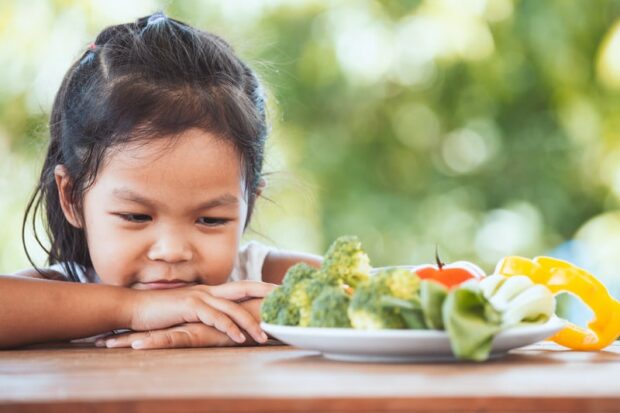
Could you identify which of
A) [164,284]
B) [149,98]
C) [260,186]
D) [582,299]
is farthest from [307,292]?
[260,186]

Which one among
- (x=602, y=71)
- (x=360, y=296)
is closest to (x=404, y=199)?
(x=602, y=71)

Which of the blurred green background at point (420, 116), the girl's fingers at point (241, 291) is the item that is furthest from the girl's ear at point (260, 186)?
the blurred green background at point (420, 116)

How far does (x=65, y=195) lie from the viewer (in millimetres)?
1947

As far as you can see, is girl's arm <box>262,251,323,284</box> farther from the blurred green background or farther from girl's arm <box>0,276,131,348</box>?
the blurred green background

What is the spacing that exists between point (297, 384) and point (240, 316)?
607 millimetres

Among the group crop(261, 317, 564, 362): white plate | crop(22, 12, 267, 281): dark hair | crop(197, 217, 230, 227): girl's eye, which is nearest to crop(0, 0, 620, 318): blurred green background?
crop(22, 12, 267, 281): dark hair

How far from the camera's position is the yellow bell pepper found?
145cm

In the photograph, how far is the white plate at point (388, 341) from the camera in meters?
1.08

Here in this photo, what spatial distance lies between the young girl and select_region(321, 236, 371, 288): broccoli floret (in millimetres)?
328

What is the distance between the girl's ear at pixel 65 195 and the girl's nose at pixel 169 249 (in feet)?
0.92

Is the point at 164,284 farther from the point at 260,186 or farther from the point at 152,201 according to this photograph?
the point at 260,186

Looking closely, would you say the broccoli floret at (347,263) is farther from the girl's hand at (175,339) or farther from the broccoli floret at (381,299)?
the girl's hand at (175,339)

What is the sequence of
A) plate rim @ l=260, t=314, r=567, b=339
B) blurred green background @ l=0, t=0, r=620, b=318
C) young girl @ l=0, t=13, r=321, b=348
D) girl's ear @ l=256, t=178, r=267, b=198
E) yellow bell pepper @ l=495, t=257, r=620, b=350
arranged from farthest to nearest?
1. blurred green background @ l=0, t=0, r=620, b=318
2. girl's ear @ l=256, t=178, r=267, b=198
3. young girl @ l=0, t=13, r=321, b=348
4. yellow bell pepper @ l=495, t=257, r=620, b=350
5. plate rim @ l=260, t=314, r=567, b=339

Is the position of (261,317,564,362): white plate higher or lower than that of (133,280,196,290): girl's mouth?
lower
